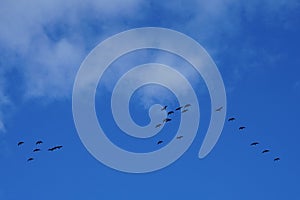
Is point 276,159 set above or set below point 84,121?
below

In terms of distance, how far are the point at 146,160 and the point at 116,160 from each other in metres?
3.25

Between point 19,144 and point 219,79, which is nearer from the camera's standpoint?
point 19,144

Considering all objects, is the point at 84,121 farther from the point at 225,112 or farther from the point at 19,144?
the point at 225,112

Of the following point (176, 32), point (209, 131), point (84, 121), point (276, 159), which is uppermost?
point (176, 32)

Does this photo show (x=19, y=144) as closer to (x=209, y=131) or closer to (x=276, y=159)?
(x=209, y=131)

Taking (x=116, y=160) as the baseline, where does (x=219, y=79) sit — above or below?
above

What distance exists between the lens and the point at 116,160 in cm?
6212

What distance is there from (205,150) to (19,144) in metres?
18.5

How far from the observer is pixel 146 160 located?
63.1 m

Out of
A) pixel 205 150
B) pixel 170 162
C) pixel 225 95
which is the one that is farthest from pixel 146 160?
pixel 225 95

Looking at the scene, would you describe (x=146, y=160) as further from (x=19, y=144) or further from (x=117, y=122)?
(x=19, y=144)

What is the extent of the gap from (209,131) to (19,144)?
62.9 ft

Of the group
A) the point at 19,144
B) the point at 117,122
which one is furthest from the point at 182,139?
the point at 19,144

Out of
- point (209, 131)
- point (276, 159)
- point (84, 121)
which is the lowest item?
point (276, 159)
